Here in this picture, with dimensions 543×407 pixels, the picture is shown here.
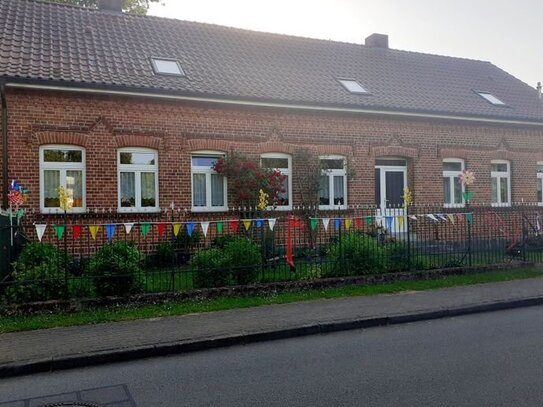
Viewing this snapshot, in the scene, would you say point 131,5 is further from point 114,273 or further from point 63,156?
point 114,273

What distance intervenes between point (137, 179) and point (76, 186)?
154cm

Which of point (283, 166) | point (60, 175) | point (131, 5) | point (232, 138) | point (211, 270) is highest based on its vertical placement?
point (131, 5)

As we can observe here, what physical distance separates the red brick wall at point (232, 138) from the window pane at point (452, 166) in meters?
0.33

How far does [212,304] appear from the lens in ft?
28.5

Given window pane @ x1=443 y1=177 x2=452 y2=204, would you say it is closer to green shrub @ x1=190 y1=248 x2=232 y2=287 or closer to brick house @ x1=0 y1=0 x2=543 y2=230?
brick house @ x1=0 y1=0 x2=543 y2=230

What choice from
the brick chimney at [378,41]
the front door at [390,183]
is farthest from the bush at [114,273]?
the brick chimney at [378,41]

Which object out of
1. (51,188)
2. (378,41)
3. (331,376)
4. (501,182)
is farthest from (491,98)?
(331,376)

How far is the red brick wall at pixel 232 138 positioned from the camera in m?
12.6

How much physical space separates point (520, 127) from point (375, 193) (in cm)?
652

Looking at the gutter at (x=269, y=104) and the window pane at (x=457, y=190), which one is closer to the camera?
the gutter at (x=269, y=104)

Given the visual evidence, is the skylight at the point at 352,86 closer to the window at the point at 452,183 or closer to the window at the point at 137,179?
the window at the point at 452,183

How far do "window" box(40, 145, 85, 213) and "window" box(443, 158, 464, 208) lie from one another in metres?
11.9

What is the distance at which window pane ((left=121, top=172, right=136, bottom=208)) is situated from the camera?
1352cm

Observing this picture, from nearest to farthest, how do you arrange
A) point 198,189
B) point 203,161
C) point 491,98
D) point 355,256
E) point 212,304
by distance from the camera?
point 212,304 < point 355,256 < point 198,189 < point 203,161 < point 491,98
